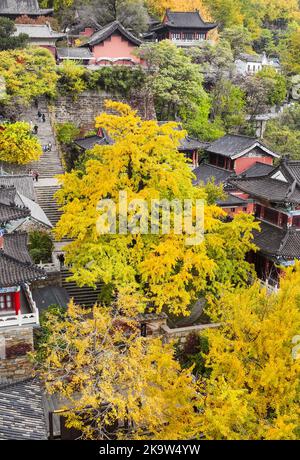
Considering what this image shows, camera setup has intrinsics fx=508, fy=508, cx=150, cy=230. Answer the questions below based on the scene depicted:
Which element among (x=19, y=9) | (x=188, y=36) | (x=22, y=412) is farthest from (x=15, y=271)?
(x=188, y=36)

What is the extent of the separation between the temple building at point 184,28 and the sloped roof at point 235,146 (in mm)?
20265

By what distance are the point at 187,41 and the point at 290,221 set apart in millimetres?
38001

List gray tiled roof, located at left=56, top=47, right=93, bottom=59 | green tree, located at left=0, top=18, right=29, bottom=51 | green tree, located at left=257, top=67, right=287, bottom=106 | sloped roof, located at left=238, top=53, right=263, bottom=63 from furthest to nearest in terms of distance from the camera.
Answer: sloped roof, located at left=238, top=53, right=263, bottom=63 < green tree, located at left=257, top=67, right=287, bottom=106 < gray tiled roof, located at left=56, top=47, right=93, bottom=59 < green tree, located at left=0, top=18, right=29, bottom=51

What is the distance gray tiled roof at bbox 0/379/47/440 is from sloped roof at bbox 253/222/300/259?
12437 mm

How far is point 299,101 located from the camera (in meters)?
58.9

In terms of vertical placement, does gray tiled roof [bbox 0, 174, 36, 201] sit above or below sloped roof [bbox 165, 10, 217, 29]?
below

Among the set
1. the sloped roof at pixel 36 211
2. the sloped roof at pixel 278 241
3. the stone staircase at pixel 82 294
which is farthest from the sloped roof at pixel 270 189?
the sloped roof at pixel 36 211

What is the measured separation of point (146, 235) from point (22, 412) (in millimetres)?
9044

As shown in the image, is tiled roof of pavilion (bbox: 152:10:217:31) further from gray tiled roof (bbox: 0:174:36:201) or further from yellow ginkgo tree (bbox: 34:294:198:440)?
yellow ginkgo tree (bbox: 34:294:198:440)

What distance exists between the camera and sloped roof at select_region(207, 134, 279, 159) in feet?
120

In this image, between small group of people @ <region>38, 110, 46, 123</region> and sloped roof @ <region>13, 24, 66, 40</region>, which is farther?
sloped roof @ <region>13, 24, 66, 40</region>

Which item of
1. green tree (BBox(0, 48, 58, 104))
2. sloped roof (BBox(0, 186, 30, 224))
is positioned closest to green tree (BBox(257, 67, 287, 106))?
green tree (BBox(0, 48, 58, 104))

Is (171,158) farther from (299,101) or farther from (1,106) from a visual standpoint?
(299,101)

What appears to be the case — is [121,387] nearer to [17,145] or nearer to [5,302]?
[5,302]
